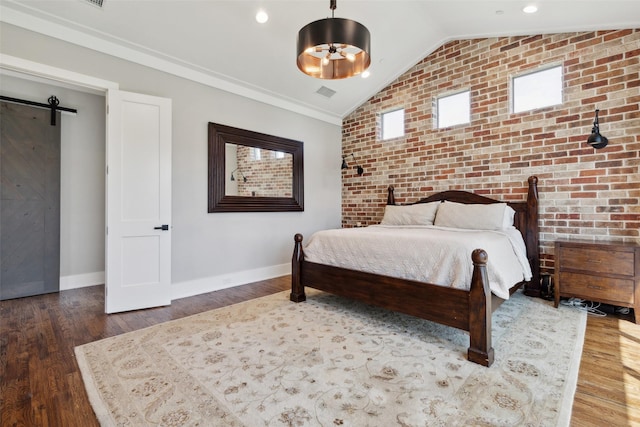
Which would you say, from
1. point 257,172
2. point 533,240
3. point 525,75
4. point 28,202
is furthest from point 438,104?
point 28,202

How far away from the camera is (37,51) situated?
2.64 m

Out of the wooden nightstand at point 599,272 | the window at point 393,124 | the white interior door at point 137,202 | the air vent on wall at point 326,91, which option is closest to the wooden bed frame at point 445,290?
the wooden nightstand at point 599,272

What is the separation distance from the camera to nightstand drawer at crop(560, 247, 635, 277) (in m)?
2.56

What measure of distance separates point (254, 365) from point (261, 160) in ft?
9.67

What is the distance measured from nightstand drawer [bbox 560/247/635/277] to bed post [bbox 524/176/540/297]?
48cm

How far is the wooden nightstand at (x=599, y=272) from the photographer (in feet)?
8.33

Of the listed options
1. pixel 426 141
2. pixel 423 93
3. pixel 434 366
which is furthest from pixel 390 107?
pixel 434 366

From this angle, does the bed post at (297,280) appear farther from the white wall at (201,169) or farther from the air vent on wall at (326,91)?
the air vent on wall at (326,91)

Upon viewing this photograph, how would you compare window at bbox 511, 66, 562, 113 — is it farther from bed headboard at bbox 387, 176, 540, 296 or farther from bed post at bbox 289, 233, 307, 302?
bed post at bbox 289, 233, 307, 302

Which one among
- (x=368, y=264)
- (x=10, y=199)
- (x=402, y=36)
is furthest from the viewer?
(x=402, y=36)

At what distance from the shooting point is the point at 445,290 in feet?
6.93

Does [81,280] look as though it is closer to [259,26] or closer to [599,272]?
[259,26]

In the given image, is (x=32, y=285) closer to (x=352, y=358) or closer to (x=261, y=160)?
(x=261, y=160)

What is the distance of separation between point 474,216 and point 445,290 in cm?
161
